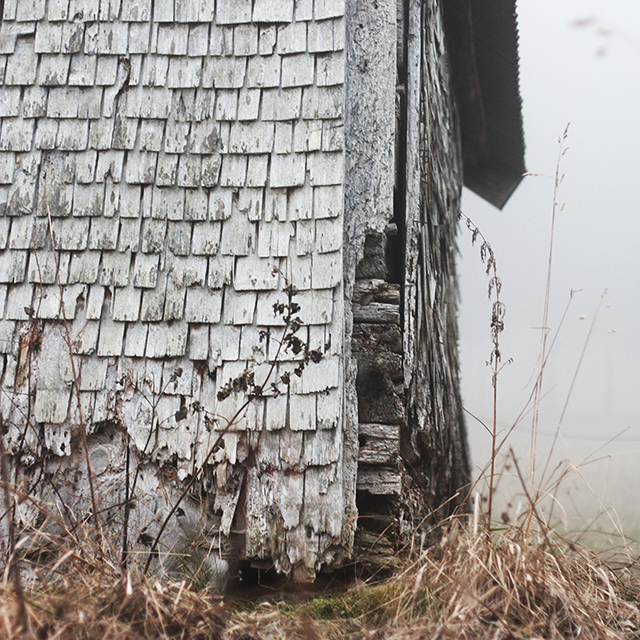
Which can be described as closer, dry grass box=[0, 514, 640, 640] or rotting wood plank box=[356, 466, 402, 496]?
dry grass box=[0, 514, 640, 640]

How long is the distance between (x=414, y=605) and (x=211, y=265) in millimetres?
1523

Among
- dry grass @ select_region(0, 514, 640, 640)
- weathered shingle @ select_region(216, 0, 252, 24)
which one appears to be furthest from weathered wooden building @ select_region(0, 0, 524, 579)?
dry grass @ select_region(0, 514, 640, 640)

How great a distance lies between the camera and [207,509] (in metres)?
2.35

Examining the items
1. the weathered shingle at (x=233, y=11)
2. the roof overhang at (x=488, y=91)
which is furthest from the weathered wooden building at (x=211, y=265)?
the roof overhang at (x=488, y=91)

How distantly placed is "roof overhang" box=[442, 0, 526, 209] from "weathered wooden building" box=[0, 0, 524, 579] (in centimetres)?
153

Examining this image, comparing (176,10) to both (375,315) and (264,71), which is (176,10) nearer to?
(264,71)

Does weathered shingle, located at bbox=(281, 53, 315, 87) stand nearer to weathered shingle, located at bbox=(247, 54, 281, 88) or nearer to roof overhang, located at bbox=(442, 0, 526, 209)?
weathered shingle, located at bbox=(247, 54, 281, 88)

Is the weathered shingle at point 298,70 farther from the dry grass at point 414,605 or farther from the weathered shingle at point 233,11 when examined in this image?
the dry grass at point 414,605

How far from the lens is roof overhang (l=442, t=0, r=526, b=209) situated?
3.94 meters

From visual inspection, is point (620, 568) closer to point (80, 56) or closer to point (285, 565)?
point (285, 565)

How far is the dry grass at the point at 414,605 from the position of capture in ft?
5.03

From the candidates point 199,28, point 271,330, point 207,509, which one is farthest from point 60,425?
point 199,28

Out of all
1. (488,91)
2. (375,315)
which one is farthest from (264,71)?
(488,91)

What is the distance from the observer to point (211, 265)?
8.07ft
